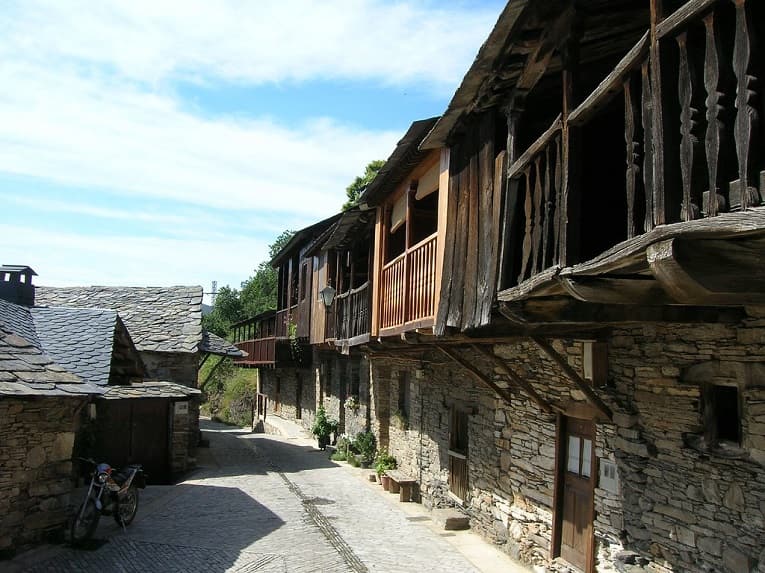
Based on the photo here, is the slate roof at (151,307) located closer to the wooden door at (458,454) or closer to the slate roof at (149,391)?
the slate roof at (149,391)

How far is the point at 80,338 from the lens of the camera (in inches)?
454

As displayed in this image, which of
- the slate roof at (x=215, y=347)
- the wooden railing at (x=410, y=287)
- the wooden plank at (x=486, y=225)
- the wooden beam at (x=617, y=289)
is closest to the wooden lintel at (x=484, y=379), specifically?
the wooden railing at (x=410, y=287)

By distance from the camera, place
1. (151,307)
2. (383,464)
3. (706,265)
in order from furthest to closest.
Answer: (151,307) < (383,464) < (706,265)

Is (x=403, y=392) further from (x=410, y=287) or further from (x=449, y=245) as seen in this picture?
(x=449, y=245)

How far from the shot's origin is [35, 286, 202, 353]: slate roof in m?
15.8

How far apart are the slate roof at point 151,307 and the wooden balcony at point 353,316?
11.2 feet

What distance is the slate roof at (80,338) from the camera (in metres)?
10.4

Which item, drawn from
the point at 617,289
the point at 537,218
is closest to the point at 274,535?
the point at 537,218

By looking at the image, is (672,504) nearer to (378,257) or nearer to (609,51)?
(609,51)

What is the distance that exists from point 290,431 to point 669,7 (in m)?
21.1

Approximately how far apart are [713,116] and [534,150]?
225cm

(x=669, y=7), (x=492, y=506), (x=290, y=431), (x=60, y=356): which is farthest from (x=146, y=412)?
(x=669, y=7)

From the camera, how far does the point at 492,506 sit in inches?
353

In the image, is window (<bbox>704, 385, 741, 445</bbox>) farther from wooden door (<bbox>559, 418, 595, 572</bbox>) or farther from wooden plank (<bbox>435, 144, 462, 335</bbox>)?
wooden plank (<bbox>435, 144, 462, 335</bbox>)
